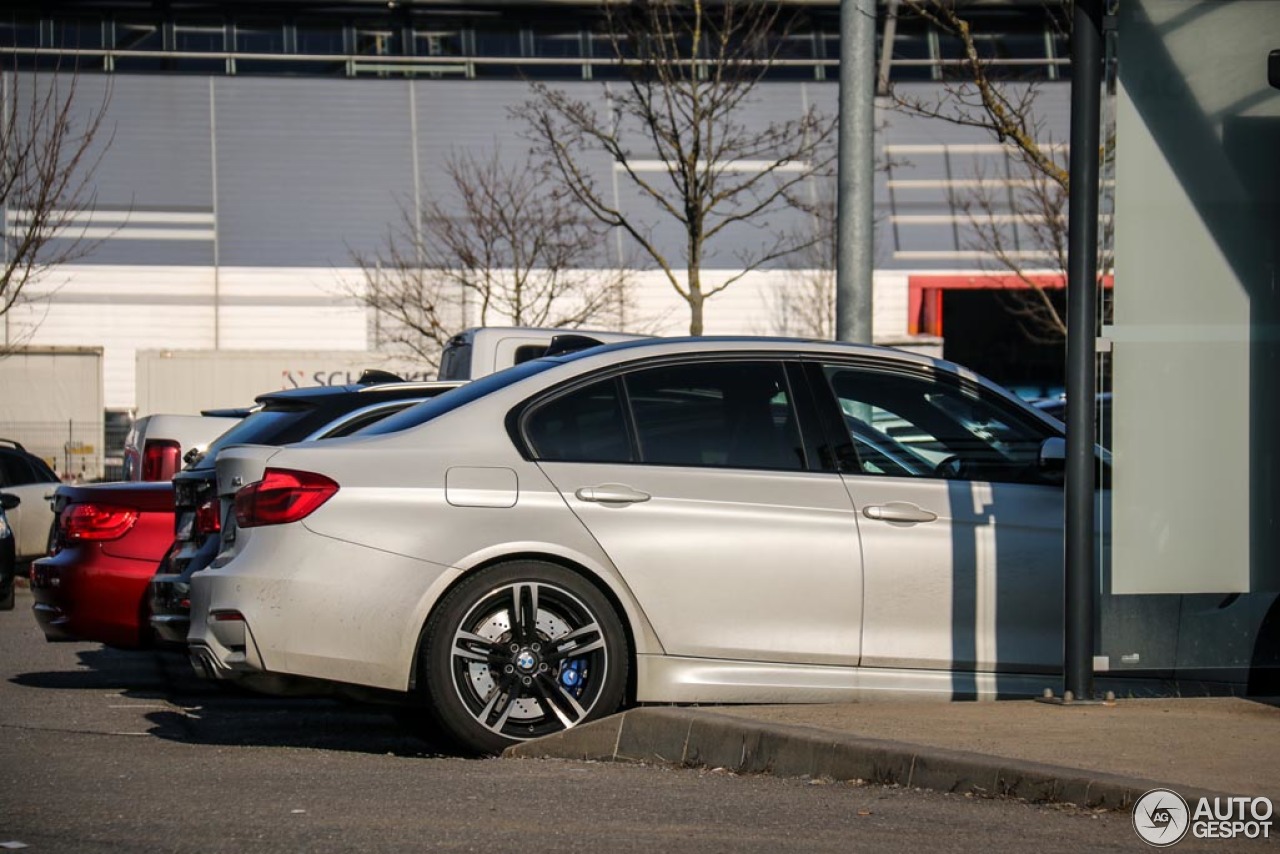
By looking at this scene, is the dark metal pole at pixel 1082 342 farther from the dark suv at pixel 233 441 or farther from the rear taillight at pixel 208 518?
the rear taillight at pixel 208 518

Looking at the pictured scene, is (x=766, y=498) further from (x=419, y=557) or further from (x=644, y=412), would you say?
(x=419, y=557)

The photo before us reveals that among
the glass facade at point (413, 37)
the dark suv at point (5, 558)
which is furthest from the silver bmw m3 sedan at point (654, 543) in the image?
the glass facade at point (413, 37)

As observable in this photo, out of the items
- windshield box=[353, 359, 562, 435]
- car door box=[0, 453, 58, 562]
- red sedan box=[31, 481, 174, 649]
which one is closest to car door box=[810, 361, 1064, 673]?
windshield box=[353, 359, 562, 435]

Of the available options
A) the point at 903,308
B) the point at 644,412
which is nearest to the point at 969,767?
the point at 644,412

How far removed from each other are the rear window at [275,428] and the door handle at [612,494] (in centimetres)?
370

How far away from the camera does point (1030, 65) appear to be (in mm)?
42688

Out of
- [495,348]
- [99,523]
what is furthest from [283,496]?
[495,348]

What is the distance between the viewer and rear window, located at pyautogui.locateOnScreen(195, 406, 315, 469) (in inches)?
405

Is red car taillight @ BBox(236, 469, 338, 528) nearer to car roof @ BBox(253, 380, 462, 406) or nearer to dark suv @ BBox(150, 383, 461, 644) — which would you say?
dark suv @ BBox(150, 383, 461, 644)

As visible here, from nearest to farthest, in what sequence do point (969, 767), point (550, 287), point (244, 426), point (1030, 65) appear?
point (969, 767), point (244, 426), point (550, 287), point (1030, 65)

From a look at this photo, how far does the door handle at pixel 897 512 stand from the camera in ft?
23.2

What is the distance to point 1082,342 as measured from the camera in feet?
23.0

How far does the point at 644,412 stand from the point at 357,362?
2687 centimetres

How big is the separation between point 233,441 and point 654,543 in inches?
173
